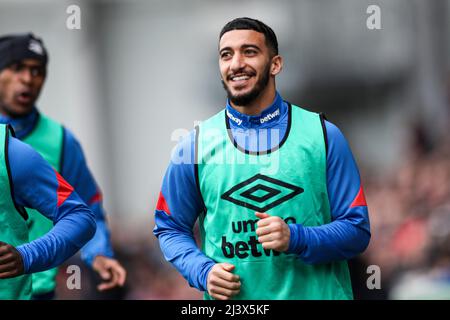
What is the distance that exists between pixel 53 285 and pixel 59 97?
43.8 feet

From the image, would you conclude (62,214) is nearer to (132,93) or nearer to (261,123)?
(261,123)

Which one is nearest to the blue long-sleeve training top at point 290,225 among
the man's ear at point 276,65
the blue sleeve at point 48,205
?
the man's ear at point 276,65

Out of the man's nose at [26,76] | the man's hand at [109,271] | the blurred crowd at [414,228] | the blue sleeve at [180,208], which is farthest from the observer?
the blurred crowd at [414,228]

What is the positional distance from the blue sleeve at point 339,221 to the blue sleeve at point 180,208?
Result: 0.53m

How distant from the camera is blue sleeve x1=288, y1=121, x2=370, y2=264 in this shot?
477 cm

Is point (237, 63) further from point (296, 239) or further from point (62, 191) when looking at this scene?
point (62, 191)

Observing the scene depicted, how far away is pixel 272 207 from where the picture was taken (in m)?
4.91

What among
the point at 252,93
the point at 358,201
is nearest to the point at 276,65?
the point at 252,93

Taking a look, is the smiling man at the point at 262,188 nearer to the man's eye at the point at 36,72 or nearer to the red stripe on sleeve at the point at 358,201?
the red stripe on sleeve at the point at 358,201

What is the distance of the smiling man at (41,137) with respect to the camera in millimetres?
6047

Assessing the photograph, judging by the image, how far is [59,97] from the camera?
758 inches

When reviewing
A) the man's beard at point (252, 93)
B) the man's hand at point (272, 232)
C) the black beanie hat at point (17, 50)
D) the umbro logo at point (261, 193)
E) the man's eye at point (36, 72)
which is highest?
the black beanie hat at point (17, 50)

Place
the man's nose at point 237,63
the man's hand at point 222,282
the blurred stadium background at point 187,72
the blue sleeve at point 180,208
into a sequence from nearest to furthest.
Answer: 1. the man's hand at point 222,282
2. the man's nose at point 237,63
3. the blue sleeve at point 180,208
4. the blurred stadium background at point 187,72

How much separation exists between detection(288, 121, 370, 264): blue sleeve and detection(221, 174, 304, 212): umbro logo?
193 mm
